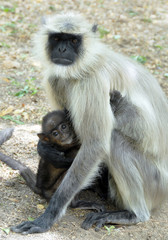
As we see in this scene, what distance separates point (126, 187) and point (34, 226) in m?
0.95

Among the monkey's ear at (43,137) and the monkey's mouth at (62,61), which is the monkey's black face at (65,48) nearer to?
the monkey's mouth at (62,61)

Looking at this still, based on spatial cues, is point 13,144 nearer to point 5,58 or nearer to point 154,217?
point 154,217

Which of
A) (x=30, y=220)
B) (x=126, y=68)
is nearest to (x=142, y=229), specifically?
(x=30, y=220)

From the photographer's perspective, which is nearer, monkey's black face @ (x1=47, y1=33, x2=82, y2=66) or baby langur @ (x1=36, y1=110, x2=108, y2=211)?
monkey's black face @ (x1=47, y1=33, x2=82, y2=66)

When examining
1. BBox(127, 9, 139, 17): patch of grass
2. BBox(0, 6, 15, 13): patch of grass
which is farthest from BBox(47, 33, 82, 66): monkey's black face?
BBox(127, 9, 139, 17): patch of grass

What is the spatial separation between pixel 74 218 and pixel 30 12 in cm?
607

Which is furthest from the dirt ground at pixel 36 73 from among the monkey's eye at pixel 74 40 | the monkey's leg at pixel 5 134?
the monkey's eye at pixel 74 40

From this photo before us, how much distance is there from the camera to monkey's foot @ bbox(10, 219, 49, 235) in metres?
3.44

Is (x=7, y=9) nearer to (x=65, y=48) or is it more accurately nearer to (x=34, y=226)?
(x=65, y=48)

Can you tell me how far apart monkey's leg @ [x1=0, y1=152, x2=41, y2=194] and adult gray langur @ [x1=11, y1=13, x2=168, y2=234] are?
644 mm

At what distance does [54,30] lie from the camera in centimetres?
354

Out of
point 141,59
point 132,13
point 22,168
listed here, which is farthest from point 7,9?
point 22,168

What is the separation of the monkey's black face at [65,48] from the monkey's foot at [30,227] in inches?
56.6

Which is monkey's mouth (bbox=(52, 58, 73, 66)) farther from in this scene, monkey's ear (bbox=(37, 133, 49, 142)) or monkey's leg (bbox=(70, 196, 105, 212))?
monkey's leg (bbox=(70, 196, 105, 212))
